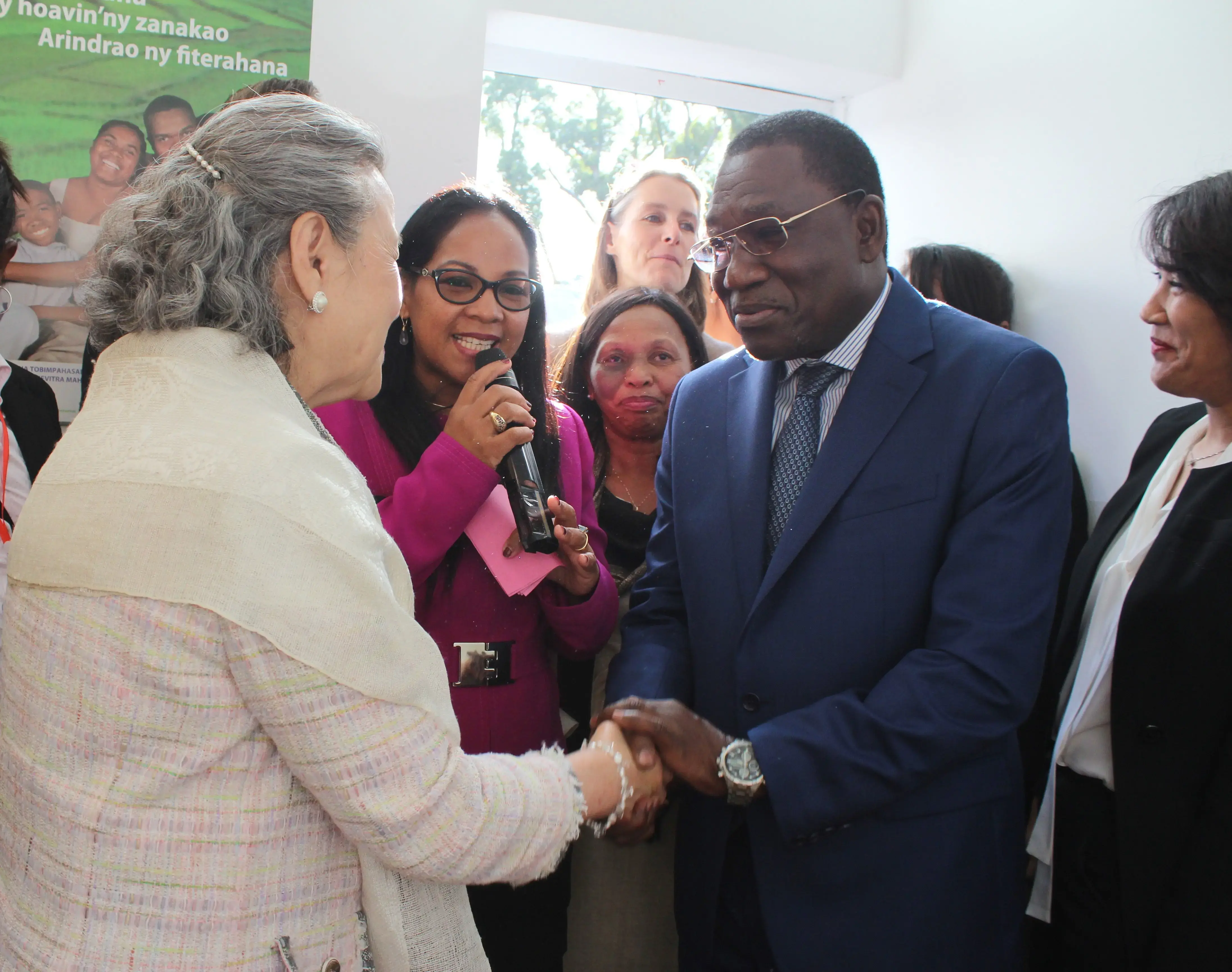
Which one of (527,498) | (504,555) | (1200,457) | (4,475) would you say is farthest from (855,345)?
(4,475)

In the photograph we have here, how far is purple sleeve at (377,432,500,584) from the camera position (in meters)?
1.71

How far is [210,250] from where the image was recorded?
1.15 m

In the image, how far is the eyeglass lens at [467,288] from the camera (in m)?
1.93

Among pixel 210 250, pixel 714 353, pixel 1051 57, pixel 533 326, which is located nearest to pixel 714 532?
pixel 533 326

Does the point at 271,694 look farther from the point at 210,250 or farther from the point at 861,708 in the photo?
the point at 861,708

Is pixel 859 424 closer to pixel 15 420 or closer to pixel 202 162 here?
pixel 202 162

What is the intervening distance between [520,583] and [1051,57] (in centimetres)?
278

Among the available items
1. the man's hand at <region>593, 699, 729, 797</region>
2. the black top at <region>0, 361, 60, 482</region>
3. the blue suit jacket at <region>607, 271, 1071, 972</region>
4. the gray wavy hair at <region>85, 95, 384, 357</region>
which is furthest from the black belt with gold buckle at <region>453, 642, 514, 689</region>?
the black top at <region>0, 361, 60, 482</region>

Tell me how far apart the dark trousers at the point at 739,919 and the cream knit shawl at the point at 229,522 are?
2.28ft

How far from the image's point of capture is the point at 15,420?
7.11 ft

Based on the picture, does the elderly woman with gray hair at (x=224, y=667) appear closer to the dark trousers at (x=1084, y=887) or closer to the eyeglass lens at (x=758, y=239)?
the eyeglass lens at (x=758, y=239)

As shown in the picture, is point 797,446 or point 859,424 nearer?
point 859,424

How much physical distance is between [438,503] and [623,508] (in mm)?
765

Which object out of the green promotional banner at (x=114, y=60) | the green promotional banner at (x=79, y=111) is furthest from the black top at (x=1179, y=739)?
the green promotional banner at (x=114, y=60)
